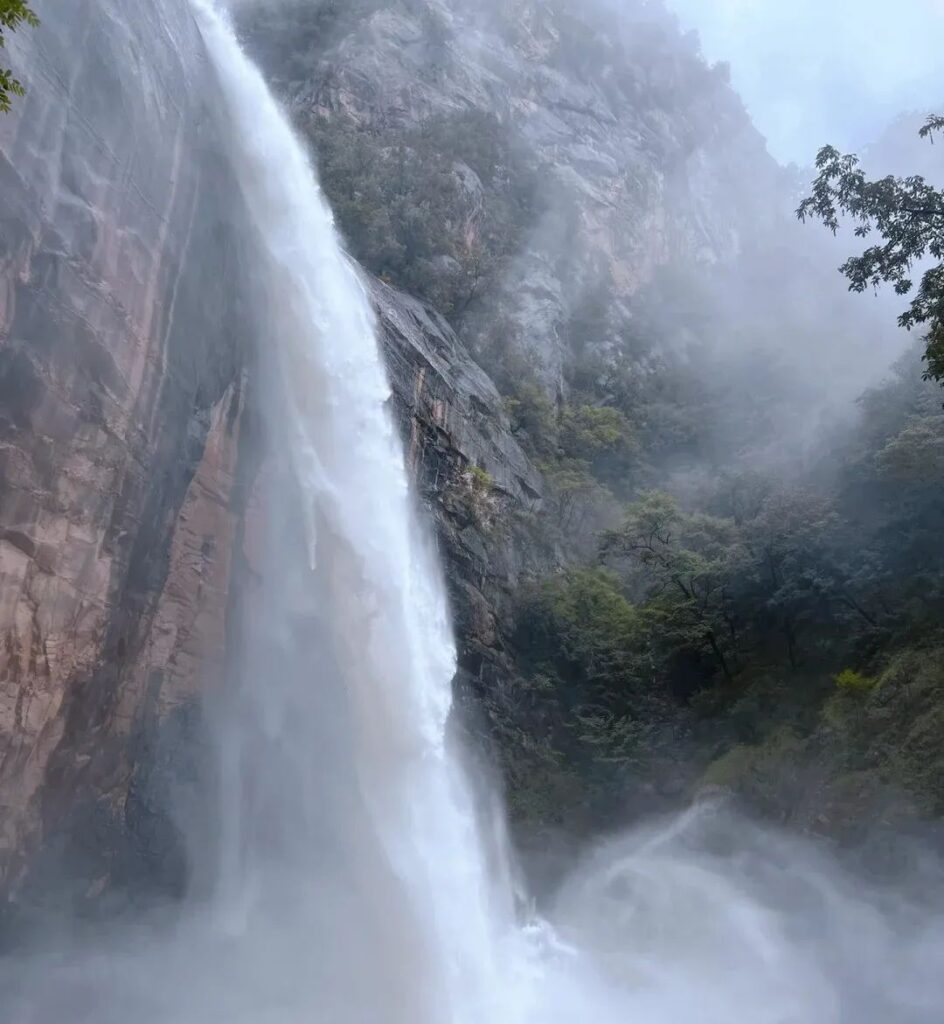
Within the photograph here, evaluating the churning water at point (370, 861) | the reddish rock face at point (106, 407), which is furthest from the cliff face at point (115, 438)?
the churning water at point (370, 861)

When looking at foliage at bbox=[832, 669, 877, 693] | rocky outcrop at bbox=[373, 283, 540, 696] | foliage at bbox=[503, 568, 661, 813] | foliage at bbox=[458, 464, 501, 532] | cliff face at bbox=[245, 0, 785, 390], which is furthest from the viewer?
cliff face at bbox=[245, 0, 785, 390]

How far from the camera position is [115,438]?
13.1 meters

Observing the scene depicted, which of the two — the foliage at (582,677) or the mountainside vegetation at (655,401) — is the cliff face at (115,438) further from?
the foliage at (582,677)

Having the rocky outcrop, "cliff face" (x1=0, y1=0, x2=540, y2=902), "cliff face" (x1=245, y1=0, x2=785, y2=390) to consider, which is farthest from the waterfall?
"cliff face" (x1=245, y1=0, x2=785, y2=390)

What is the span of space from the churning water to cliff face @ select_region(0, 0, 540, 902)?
113cm

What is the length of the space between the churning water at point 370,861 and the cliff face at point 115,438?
3.71ft

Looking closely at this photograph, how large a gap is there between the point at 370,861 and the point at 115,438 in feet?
27.3

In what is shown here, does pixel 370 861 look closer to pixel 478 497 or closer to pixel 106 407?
pixel 106 407

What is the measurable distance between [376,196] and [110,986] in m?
25.1

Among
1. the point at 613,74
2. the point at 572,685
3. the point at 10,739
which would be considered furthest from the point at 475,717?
the point at 613,74

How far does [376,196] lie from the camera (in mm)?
31484

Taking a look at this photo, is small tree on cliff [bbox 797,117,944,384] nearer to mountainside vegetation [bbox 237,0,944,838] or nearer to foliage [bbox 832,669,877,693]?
mountainside vegetation [bbox 237,0,944,838]

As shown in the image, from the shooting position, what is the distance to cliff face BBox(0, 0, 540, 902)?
11.8m

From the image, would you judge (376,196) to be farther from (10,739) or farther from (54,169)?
(10,739)
